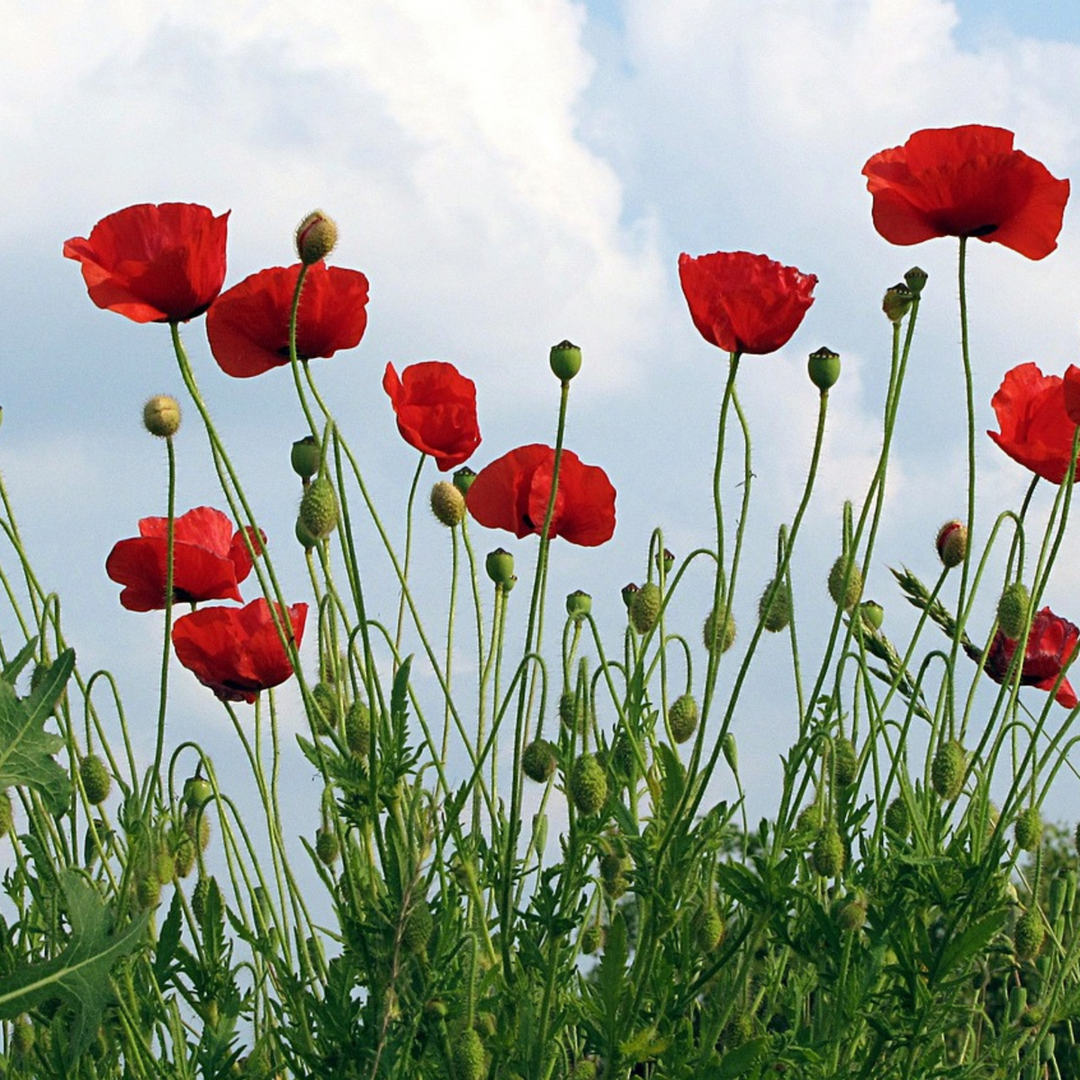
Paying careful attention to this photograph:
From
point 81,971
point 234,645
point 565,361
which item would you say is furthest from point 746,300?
point 81,971

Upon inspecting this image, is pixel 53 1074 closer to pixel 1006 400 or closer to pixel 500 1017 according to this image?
pixel 500 1017

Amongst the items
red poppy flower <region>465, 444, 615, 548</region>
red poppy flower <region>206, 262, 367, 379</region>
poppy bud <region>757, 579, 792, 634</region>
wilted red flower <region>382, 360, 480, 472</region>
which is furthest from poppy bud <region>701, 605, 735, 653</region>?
red poppy flower <region>206, 262, 367, 379</region>

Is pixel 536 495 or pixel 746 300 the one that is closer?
pixel 746 300

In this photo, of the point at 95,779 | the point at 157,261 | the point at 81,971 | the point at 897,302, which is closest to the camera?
the point at 81,971

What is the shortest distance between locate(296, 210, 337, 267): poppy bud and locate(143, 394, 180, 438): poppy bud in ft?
0.94

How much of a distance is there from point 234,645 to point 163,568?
0.64 feet

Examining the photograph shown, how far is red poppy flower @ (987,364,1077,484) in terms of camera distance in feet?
8.28

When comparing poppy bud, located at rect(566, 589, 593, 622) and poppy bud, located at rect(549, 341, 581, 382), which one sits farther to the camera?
poppy bud, located at rect(566, 589, 593, 622)

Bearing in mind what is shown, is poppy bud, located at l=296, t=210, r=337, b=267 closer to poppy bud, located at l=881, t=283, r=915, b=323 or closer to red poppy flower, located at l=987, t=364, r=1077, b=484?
poppy bud, located at l=881, t=283, r=915, b=323

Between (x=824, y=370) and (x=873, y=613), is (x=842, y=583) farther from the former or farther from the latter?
(x=873, y=613)

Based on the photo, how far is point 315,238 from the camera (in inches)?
84.9

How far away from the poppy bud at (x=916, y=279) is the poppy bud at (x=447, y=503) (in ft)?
2.52

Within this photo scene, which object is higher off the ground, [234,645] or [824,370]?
[824,370]

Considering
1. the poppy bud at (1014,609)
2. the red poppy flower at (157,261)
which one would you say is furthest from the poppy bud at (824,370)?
the red poppy flower at (157,261)
